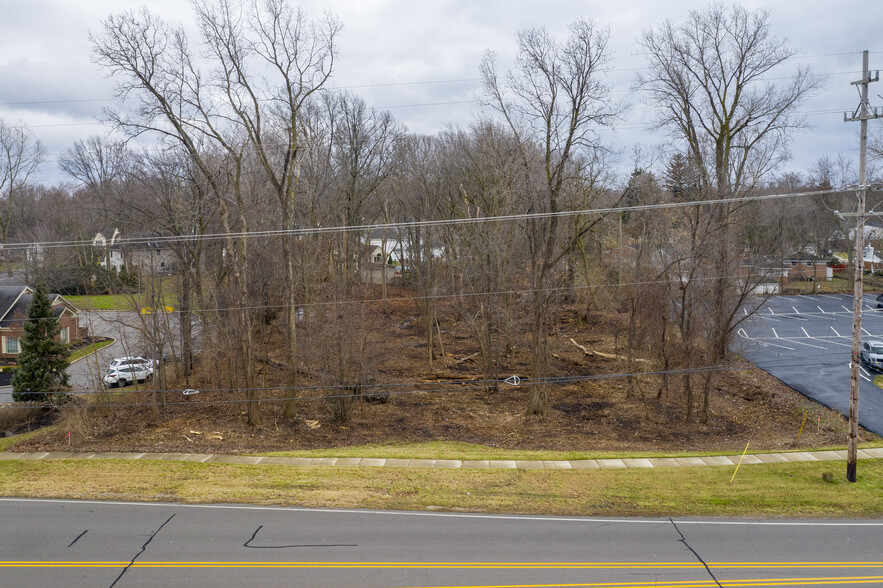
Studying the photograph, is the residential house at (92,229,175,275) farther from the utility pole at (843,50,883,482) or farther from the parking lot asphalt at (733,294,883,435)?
the parking lot asphalt at (733,294,883,435)

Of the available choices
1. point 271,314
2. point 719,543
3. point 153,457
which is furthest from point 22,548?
point 271,314

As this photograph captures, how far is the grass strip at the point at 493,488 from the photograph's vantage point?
1463cm

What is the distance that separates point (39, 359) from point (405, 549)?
26.5 metres

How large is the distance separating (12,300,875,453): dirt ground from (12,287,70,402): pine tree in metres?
3.42

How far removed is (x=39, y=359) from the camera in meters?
30.4

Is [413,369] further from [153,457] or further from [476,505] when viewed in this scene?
[476,505]

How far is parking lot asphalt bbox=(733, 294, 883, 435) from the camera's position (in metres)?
27.0

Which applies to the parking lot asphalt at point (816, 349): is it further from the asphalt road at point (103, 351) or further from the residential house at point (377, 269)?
the residential house at point (377, 269)

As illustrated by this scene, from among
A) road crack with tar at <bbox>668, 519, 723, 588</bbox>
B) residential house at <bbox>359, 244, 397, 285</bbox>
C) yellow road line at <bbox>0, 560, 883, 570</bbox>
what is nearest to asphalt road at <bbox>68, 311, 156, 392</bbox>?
yellow road line at <bbox>0, 560, 883, 570</bbox>

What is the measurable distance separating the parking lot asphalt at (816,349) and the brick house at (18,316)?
143 ft

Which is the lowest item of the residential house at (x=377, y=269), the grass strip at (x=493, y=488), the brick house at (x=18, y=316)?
the grass strip at (x=493, y=488)

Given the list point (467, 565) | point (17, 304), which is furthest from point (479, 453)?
point (17, 304)

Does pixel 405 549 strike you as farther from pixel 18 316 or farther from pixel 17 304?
pixel 17 304

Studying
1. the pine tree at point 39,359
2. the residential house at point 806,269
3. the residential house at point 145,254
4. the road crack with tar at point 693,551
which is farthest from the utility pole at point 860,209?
the residential house at point 806,269
